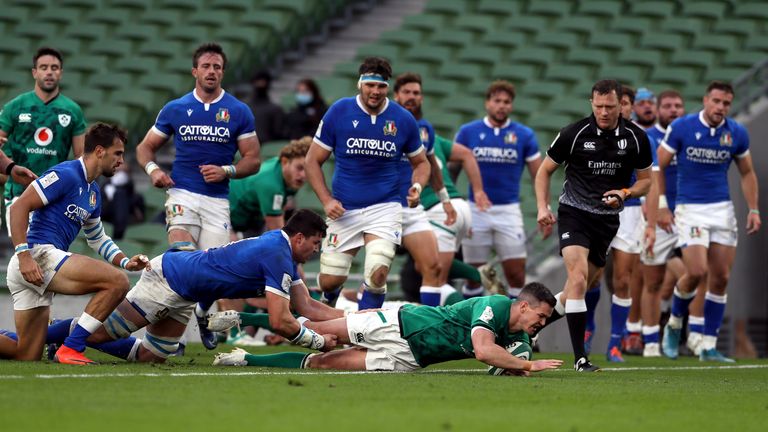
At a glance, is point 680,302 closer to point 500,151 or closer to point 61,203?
point 500,151

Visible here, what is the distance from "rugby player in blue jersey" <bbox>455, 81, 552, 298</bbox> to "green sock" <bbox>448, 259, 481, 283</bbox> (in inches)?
12.1

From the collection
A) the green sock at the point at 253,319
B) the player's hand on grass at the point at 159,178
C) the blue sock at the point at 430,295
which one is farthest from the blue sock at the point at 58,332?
the blue sock at the point at 430,295

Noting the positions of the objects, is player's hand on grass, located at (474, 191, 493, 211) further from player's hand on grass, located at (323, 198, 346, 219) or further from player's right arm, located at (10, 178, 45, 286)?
player's right arm, located at (10, 178, 45, 286)

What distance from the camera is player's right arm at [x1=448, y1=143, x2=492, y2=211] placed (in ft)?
46.7

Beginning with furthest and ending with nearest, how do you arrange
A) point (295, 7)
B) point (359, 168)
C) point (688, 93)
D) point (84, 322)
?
point (295, 7), point (688, 93), point (359, 168), point (84, 322)

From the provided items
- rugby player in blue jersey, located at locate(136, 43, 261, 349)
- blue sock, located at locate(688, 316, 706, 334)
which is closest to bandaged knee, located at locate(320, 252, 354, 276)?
rugby player in blue jersey, located at locate(136, 43, 261, 349)

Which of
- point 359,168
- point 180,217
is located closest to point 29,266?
point 180,217

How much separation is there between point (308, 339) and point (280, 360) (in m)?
0.53

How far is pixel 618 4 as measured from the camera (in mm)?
23562

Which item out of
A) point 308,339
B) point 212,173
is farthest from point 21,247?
point 212,173

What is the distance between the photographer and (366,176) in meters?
11.9

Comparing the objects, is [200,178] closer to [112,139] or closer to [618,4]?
[112,139]

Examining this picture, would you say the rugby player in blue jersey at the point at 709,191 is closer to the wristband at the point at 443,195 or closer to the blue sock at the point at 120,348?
the wristband at the point at 443,195

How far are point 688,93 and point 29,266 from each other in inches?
498
